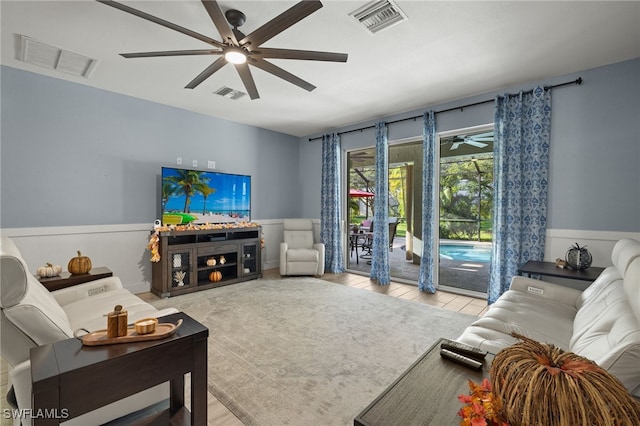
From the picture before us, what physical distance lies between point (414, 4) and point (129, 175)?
3.99 metres

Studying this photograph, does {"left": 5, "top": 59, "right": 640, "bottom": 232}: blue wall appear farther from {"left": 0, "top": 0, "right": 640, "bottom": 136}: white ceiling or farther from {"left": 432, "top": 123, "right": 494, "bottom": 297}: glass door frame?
{"left": 0, "top": 0, "right": 640, "bottom": 136}: white ceiling

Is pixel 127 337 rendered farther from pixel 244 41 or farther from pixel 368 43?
pixel 368 43

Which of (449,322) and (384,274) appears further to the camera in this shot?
(384,274)

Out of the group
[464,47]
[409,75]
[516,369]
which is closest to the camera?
[516,369]

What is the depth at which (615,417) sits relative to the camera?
610 millimetres

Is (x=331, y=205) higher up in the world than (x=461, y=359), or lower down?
higher up

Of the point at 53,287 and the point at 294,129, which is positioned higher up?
the point at 294,129

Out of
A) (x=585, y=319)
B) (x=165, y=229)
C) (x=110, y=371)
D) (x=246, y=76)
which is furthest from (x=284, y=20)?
(x=165, y=229)

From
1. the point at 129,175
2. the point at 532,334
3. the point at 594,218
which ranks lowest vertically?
the point at 532,334

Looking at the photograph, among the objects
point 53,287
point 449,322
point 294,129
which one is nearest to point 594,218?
point 449,322

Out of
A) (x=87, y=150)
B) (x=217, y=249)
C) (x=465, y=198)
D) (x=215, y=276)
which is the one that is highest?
(x=87, y=150)

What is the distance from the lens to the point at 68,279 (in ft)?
8.30

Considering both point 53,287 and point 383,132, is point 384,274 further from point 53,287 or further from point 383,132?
point 53,287

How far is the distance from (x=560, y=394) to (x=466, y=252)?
490cm
